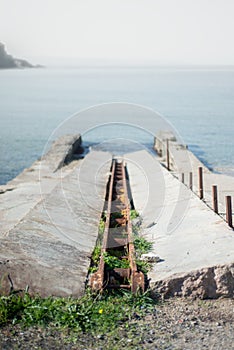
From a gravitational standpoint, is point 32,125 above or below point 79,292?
below

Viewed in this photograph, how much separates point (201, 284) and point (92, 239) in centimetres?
271

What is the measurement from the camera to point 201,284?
233 inches

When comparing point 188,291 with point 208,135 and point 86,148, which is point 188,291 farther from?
point 208,135

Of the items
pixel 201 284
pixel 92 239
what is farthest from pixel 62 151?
pixel 201 284

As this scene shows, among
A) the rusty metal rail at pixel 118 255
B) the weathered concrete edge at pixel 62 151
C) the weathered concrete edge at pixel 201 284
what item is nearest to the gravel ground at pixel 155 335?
the weathered concrete edge at pixel 201 284

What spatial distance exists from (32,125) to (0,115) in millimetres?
13722

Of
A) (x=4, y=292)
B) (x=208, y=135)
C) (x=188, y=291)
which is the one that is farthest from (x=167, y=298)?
(x=208, y=135)

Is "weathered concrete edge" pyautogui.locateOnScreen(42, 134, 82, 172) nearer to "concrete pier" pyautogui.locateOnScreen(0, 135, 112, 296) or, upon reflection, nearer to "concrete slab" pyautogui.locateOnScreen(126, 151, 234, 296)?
"concrete pier" pyautogui.locateOnScreen(0, 135, 112, 296)

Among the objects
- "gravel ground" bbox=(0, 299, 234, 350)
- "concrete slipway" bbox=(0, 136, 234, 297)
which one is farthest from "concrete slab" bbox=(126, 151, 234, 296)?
"gravel ground" bbox=(0, 299, 234, 350)

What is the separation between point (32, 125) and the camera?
49.8 meters

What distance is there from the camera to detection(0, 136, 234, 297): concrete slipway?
5949 mm

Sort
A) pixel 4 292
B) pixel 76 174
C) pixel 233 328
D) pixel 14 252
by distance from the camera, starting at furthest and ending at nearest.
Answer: pixel 76 174
pixel 14 252
pixel 4 292
pixel 233 328

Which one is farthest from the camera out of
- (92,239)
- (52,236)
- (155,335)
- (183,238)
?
(92,239)

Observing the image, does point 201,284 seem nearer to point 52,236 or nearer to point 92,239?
point 52,236
